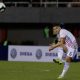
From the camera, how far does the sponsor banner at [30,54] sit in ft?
101

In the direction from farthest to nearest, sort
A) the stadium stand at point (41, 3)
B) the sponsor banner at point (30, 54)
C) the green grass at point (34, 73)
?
the stadium stand at point (41, 3) < the sponsor banner at point (30, 54) < the green grass at point (34, 73)

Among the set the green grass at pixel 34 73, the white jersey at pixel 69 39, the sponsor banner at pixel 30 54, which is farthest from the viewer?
the sponsor banner at pixel 30 54

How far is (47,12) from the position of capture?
118 ft

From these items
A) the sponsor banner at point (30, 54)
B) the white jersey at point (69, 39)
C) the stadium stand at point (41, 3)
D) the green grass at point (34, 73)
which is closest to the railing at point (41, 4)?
the stadium stand at point (41, 3)

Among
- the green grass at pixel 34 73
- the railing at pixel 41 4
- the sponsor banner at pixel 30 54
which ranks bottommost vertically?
the sponsor banner at pixel 30 54

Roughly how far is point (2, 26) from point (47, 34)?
3.79m

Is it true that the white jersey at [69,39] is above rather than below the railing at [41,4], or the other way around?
above

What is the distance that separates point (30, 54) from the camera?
31031mm

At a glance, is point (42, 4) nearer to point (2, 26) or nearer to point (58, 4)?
point (58, 4)

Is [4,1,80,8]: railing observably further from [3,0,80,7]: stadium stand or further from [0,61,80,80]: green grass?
[0,61,80,80]: green grass

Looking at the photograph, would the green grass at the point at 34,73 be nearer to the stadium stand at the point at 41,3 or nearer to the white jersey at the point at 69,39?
the white jersey at the point at 69,39

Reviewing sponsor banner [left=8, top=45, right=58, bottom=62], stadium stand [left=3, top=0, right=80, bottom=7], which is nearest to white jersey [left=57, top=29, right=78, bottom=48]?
sponsor banner [left=8, top=45, right=58, bottom=62]

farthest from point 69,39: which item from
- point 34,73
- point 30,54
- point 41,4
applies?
point 41,4

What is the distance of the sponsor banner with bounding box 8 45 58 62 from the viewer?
1209 inches
